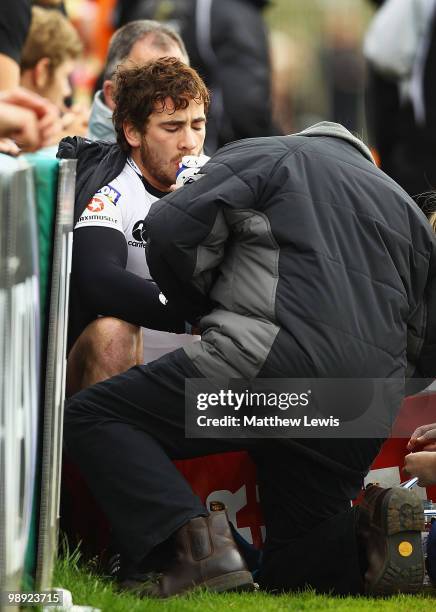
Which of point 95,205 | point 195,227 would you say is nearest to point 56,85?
point 95,205

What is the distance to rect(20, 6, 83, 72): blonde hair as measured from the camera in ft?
24.6

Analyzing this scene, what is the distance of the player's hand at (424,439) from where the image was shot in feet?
15.6

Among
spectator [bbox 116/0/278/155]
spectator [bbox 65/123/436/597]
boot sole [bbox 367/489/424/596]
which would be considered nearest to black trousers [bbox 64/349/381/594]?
spectator [bbox 65/123/436/597]

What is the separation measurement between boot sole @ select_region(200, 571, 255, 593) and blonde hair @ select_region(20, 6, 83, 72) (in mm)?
3935

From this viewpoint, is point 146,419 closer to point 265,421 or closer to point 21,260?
point 265,421

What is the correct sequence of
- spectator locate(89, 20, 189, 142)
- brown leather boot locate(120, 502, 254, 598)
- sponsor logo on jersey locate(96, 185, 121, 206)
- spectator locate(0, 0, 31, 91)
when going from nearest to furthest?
brown leather boot locate(120, 502, 254, 598)
sponsor logo on jersey locate(96, 185, 121, 206)
spectator locate(0, 0, 31, 91)
spectator locate(89, 20, 189, 142)

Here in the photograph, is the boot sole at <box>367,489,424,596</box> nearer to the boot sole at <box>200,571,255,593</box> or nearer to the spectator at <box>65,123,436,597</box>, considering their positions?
the spectator at <box>65,123,436,597</box>

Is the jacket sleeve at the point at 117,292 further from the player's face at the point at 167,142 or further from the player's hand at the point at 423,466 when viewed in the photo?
the player's hand at the point at 423,466

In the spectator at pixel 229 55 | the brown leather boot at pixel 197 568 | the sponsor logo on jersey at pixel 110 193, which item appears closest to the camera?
the brown leather boot at pixel 197 568

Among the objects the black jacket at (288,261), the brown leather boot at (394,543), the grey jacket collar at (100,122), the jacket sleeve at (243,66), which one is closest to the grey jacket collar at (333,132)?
the black jacket at (288,261)

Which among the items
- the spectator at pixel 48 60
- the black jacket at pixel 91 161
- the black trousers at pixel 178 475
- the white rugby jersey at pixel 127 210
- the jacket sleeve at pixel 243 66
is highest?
the jacket sleeve at pixel 243 66

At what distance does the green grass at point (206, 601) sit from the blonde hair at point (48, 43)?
3723 mm

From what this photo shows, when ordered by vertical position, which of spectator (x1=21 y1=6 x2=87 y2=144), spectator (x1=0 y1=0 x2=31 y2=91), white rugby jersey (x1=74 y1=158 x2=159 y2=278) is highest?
spectator (x1=21 y1=6 x2=87 y2=144)

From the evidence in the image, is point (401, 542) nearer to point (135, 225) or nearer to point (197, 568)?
point (197, 568)
